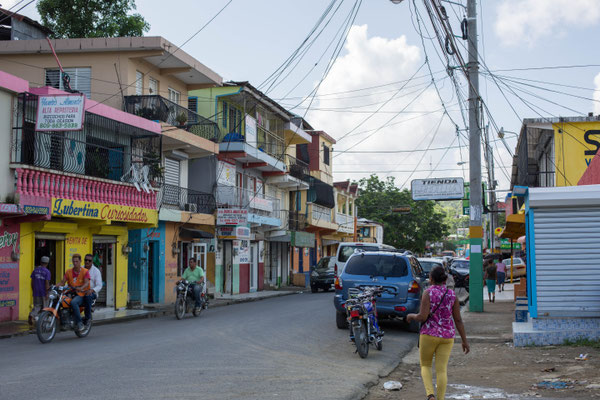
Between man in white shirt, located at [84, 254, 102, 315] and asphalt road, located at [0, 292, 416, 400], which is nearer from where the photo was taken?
asphalt road, located at [0, 292, 416, 400]

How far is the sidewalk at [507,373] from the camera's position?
8.23 m

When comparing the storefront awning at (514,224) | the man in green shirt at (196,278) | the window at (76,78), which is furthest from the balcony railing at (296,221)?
the man in green shirt at (196,278)

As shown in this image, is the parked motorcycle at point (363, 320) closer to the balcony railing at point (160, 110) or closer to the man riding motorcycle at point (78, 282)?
the man riding motorcycle at point (78, 282)

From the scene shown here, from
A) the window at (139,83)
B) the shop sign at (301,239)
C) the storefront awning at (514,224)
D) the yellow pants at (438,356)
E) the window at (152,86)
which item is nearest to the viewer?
the yellow pants at (438,356)

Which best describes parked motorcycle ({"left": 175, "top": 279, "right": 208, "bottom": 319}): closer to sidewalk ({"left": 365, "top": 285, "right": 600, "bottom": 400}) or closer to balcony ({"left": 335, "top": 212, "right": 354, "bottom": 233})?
sidewalk ({"left": 365, "top": 285, "right": 600, "bottom": 400})

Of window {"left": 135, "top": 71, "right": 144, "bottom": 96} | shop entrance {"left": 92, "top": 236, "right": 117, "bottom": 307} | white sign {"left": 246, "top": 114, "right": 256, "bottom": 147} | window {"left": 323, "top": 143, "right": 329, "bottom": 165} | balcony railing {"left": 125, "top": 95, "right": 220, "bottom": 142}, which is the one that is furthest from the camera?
window {"left": 323, "top": 143, "right": 329, "bottom": 165}

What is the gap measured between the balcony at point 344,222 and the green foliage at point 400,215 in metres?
12.2

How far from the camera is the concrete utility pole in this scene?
19.7 m

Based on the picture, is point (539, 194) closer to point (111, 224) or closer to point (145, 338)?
point (145, 338)

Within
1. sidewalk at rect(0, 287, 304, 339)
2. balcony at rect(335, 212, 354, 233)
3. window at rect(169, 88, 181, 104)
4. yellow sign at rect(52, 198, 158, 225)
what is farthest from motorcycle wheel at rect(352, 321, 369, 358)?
balcony at rect(335, 212, 354, 233)

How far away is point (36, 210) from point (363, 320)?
10479mm

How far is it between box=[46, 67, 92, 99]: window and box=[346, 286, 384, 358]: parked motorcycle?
667 inches

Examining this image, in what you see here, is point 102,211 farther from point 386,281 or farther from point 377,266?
point 386,281

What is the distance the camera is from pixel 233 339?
13.4 metres
